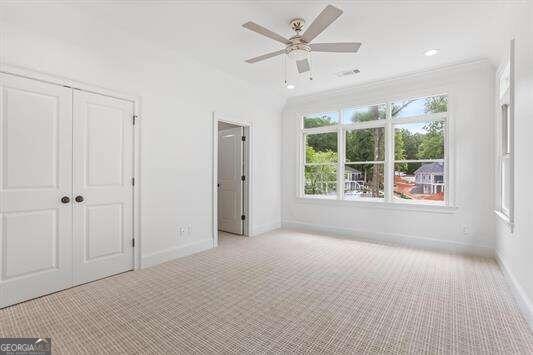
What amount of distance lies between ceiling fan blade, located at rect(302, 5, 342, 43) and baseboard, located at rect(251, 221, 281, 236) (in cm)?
371

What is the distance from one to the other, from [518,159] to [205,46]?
376 centimetres

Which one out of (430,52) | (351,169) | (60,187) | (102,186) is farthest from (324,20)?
(351,169)

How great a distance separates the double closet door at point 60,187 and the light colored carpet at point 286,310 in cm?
26

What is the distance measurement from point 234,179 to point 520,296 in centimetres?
438

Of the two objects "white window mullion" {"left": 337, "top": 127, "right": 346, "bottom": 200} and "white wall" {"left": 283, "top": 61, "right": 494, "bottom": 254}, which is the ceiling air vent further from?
"white window mullion" {"left": 337, "top": 127, "right": 346, "bottom": 200}

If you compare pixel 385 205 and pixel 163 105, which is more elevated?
pixel 163 105

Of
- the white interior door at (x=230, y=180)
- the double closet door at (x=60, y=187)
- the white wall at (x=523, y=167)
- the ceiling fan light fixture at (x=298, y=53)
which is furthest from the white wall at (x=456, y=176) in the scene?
the double closet door at (x=60, y=187)

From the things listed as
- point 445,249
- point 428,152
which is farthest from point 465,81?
point 445,249

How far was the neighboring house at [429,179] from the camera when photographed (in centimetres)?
449

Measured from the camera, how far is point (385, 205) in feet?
16.2

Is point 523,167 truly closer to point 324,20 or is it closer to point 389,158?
point 324,20

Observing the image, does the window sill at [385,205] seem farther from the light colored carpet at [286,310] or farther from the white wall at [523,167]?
the white wall at [523,167]

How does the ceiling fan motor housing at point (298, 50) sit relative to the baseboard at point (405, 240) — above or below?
above

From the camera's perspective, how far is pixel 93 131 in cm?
309
